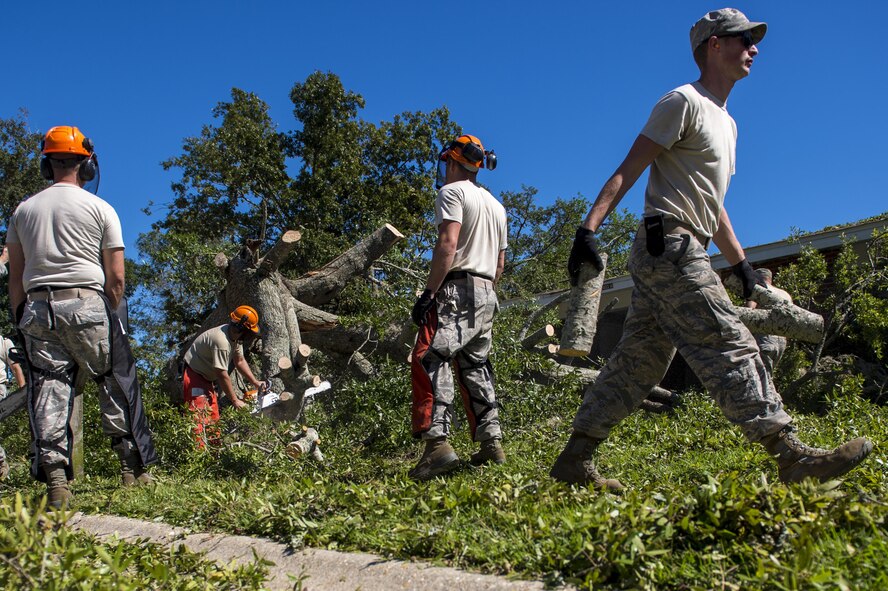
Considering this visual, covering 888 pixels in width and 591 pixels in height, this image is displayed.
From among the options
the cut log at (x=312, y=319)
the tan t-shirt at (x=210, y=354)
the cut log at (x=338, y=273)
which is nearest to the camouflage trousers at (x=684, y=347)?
the tan t-shirt at (x=210, y=354)

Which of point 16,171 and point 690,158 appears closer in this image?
point 690,158

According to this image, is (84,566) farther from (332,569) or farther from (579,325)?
(579,325)

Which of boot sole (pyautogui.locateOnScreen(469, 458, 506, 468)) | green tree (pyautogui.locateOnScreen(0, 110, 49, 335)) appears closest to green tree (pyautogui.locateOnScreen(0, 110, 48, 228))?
green tree (pyautogui.locateOnScreen(0, 110, 49, 335))

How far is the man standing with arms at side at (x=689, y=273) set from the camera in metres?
3.20

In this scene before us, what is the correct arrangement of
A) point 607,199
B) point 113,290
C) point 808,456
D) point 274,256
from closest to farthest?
point 808,456 → point 607,199 → point 113,290 → point 274,256

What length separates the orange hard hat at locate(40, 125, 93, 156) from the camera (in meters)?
4.54

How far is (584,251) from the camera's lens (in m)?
3.39

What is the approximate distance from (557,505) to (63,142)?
3.47m

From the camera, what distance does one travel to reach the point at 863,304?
29.2 ft

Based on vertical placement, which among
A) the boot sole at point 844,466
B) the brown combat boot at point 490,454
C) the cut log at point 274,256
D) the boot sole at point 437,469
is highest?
the cut log at point 274,256

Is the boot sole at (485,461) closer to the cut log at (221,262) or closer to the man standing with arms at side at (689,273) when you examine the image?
the man standing with arms at side at (689,273)

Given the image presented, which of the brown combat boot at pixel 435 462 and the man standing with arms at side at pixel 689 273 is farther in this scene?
the brown combat boot at pixel 435 462

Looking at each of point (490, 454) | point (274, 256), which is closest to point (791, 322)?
point (490, 454)

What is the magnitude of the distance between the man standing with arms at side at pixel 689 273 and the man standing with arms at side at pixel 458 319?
88 cm
